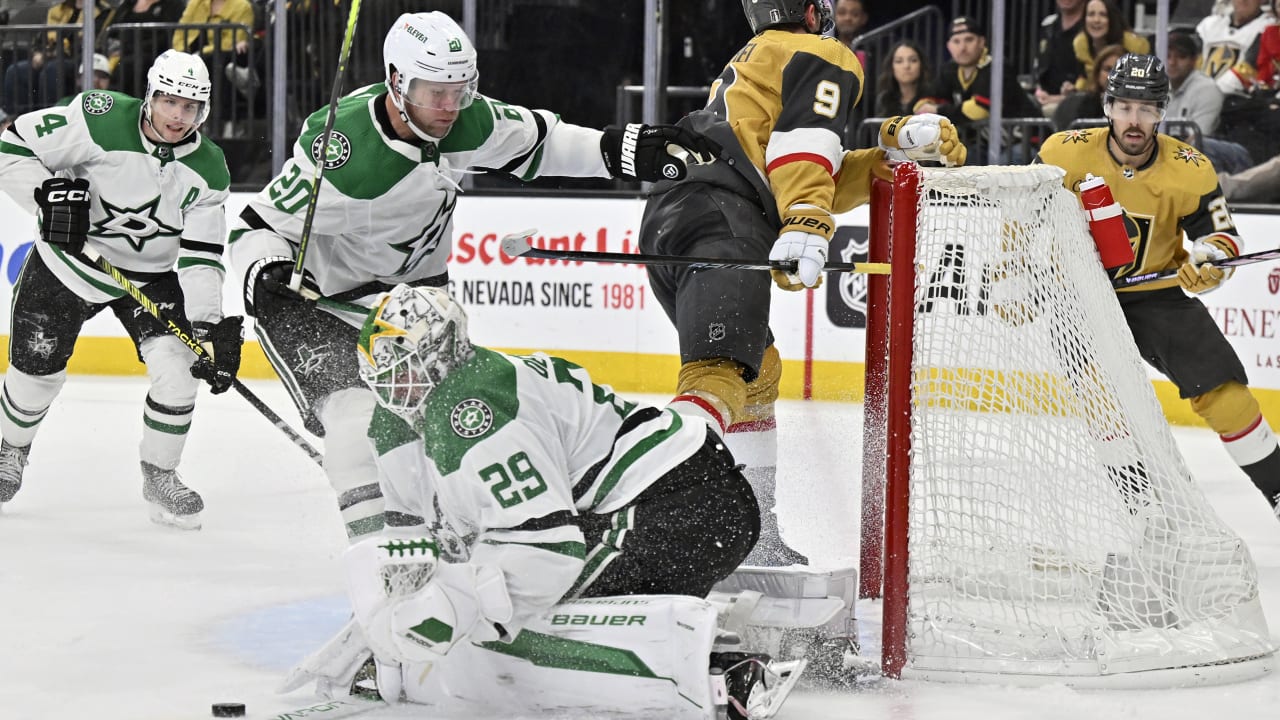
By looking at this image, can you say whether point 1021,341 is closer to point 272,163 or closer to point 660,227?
point 660,227

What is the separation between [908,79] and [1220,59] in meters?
1.16

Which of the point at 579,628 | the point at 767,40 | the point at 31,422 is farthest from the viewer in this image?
the point at 31,422

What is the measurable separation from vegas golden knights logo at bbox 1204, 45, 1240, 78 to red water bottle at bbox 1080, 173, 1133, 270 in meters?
3.18

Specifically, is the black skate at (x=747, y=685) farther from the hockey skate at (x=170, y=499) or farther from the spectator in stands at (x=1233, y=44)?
the spectator in stands at (x=1233, y=44)

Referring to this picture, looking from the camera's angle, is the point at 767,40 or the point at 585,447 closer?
the point at 585,447

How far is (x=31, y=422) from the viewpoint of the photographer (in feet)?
14.3

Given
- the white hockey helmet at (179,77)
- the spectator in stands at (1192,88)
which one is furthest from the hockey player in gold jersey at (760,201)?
the spectator in stands at (1192,88)

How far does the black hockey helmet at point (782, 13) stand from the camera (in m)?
3.20

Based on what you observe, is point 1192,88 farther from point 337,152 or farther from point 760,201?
point 337,152

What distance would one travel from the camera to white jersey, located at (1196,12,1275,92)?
20.0 ft

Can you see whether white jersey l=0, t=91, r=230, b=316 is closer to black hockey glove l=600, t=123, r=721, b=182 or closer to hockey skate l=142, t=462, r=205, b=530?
hockey skate l=142, t=462, r=205, b=530

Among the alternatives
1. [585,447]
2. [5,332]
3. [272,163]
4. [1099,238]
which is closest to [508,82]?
[272,163]

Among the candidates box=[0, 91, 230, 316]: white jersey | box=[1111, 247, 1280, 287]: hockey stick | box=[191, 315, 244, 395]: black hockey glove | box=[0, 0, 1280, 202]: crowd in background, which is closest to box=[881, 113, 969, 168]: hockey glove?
box=[1111, 247, 1280, 287]: hockey stick

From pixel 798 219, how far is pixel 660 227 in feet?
1.27
